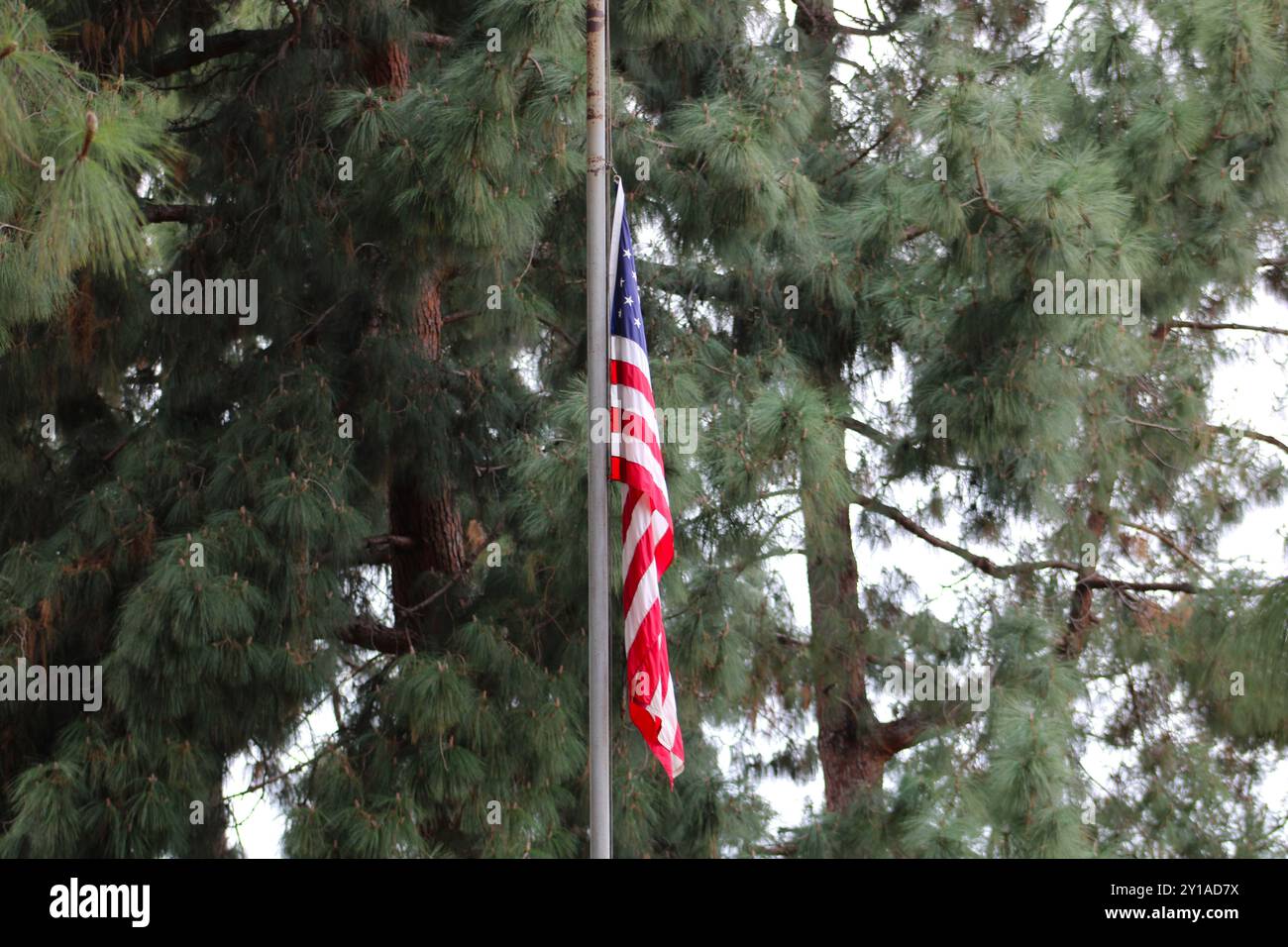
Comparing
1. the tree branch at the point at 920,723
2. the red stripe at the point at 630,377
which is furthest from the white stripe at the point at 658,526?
the tree branch at the point at 920,723

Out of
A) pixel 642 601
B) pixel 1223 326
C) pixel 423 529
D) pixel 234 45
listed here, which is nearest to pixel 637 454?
pixel 642 601

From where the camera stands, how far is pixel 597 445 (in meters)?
4.37

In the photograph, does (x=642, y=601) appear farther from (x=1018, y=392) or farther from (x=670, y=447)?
(x=1018, y=392)

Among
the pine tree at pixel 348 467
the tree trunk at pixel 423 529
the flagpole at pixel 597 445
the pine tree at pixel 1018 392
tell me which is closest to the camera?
the flagpole at pixel 597 445

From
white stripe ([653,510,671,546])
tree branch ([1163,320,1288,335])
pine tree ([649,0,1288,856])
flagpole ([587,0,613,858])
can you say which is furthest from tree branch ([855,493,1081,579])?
flagpole ([587,0,613,858])

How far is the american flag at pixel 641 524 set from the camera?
4.33 meters

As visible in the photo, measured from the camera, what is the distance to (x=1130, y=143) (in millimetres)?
6484

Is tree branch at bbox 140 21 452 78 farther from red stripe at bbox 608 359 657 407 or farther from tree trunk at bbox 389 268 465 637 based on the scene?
red stripe at bbox 608 359 657 407

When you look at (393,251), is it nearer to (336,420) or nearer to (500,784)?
(336,420)

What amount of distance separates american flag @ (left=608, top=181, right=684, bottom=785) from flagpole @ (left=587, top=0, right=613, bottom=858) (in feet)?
0.13

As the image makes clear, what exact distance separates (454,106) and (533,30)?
38 centimetres

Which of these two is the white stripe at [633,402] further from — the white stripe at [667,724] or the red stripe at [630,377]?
the white stripe at [667,724]

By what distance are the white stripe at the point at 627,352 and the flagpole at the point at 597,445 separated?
3 centimetres

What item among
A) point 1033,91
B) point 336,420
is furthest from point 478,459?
point 1033,91
